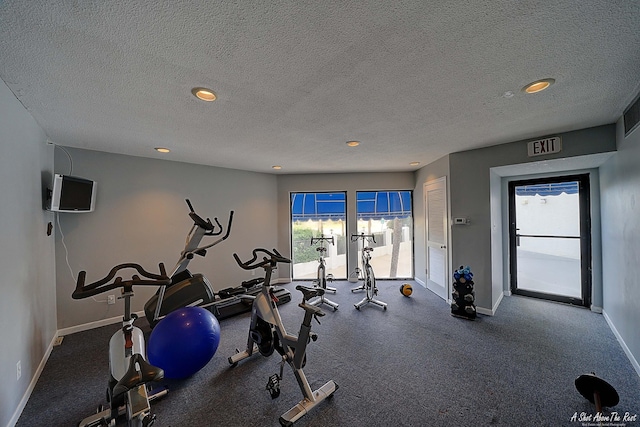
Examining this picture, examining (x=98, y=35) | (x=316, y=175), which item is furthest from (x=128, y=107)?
(x=316, y=175)

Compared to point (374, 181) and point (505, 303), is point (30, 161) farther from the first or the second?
point (505, 303)

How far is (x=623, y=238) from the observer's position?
2.63m

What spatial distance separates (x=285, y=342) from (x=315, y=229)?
3669 mm

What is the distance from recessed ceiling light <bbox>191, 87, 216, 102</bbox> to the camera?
1.81 m

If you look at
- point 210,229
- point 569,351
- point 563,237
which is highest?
point 210,229

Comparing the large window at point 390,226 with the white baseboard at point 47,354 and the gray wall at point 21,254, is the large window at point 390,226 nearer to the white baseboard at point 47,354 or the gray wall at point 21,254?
the white baseboard at point 47,354

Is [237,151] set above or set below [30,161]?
above

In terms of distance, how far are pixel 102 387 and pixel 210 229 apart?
5.54 ft

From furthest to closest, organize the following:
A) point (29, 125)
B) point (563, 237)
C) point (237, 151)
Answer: point (563, 237)
point (237, 151)
point (29, 125)

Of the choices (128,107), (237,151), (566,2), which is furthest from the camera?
(237,151)

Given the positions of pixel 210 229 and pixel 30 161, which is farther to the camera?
pixel 210 229

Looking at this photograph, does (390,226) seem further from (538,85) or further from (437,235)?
(538,85)

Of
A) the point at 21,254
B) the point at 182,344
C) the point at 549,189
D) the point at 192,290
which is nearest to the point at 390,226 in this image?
the point at 549,189

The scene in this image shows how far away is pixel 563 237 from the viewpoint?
4.02 metres
